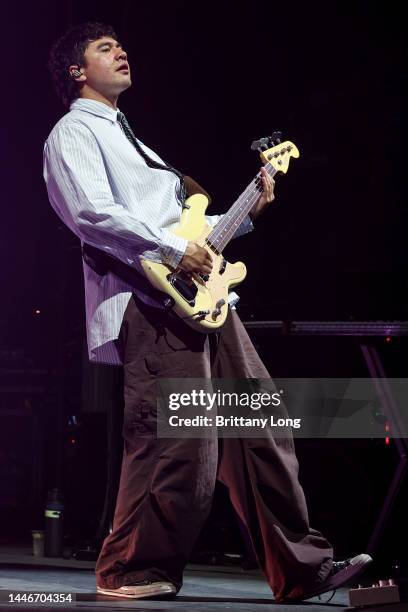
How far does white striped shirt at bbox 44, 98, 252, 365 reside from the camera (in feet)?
8.85

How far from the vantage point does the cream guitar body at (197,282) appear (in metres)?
2.72

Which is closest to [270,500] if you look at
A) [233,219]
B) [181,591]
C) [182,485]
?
[182,485]

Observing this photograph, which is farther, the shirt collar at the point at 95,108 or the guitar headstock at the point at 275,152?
the guitar headstock at the point at 275,152

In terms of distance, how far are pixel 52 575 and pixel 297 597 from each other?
1234 mm

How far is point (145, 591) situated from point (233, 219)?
113 centimetres

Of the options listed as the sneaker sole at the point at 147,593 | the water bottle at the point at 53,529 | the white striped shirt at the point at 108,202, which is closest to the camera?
the sneaker sole at the point at 147,593

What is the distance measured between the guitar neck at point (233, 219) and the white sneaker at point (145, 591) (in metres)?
0.97

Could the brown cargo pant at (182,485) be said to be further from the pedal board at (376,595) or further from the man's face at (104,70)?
the man's face at (104,70)

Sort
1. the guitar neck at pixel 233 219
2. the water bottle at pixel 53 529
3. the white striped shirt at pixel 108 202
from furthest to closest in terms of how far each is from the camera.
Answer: the water bottle at pixel 53 529
the guitar neck at pixel 233 219
the white striped shirt at pixel 108 202

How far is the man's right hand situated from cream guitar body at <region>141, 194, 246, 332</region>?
0.10 feet

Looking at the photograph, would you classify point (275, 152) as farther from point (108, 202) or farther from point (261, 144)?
point (108, 202)

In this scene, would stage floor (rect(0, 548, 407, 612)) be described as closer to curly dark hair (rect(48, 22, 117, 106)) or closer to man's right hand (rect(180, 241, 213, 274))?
man's right hand (rect(180, 241, 213, 274))

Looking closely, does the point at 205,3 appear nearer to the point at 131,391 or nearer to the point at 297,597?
the point at 131,391

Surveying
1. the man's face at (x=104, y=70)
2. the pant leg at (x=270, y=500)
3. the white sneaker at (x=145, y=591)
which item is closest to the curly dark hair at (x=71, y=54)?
the man's face at (x=104, y=70)
